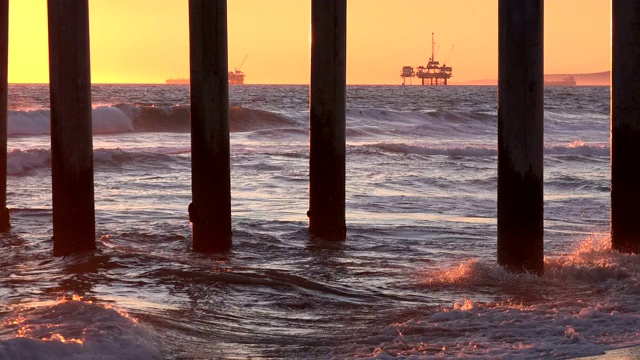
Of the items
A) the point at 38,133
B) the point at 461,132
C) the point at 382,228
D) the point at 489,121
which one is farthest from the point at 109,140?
the point at 382,228

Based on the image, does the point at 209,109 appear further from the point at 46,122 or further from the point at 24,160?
the point at 46,122

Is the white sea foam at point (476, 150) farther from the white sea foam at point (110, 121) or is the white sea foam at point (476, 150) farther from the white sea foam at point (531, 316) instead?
the white sea foam at point (531, 316)

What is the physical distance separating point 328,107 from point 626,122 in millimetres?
2535

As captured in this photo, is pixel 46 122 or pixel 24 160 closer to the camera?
pixel 24 160

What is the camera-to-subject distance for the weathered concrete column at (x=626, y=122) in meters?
8.45

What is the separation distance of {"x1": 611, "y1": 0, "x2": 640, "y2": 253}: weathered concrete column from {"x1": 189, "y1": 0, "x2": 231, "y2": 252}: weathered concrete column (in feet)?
10.0

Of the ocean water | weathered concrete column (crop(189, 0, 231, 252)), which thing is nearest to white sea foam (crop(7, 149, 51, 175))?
the ocean water

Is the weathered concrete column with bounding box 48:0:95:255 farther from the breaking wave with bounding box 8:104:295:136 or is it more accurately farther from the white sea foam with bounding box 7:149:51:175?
the breaking wave with bounding box 8:104:295:136

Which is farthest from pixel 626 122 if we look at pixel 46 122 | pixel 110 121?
pixel 110 121

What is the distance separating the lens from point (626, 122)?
8.55m

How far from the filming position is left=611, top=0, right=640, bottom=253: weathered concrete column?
845cm

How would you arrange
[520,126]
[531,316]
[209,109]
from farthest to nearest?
[209,109]
[520,126]
[531,316]

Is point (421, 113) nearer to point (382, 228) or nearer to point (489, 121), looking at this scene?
point (489, 121)

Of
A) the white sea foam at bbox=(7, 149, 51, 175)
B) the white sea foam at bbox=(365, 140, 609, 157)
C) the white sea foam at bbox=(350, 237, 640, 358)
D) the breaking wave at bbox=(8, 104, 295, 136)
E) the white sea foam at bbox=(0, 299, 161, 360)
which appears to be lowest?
the white sea foam at bbox=(350, 237, 640, 358)
